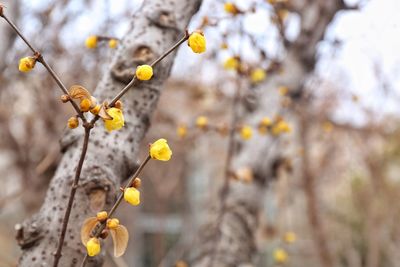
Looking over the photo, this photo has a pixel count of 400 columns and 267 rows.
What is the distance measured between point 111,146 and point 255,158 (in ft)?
4.10

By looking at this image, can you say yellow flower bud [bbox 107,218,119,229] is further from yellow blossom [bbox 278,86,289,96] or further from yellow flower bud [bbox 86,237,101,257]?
yellow blossom [bbox 278,86,289,96]

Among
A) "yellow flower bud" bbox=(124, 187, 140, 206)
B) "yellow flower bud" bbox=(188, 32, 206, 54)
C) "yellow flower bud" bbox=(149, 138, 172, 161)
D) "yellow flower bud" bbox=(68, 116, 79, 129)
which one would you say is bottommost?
"yellow flower bud" bbox=(124, 187, 140, 206)

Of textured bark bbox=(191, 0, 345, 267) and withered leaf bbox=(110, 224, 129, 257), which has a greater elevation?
withered leaf bbox=(110, 224, 129, 257)

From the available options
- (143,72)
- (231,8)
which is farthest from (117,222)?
(231,8)

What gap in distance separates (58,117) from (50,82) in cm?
41

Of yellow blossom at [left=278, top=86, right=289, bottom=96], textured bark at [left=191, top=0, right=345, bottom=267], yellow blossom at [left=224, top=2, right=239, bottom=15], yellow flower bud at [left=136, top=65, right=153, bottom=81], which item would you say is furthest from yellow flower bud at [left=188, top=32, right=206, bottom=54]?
yellow blossom at [left=278, top=86, right=289, bottom=96]

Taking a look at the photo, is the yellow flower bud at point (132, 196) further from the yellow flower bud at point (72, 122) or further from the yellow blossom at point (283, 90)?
the yellow blossom at point (283, 90)

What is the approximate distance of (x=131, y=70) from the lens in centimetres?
118

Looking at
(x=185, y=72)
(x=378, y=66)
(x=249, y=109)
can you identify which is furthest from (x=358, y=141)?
(x=249, y=109)

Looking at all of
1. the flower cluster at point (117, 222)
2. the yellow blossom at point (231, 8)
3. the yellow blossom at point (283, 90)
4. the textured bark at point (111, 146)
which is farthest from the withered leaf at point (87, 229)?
the yellow blossom at point (283, 90)

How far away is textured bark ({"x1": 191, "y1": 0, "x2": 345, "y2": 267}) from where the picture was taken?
80.2 inches

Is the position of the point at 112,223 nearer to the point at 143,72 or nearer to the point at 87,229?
the point at 87,229

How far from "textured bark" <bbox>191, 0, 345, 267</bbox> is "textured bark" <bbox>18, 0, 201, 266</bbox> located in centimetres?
90

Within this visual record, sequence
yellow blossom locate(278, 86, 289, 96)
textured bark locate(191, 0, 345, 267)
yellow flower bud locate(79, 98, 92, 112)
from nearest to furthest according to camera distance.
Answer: yellow flower bud locate(79, 98, 92, 112) → textured bark locate(191, 0, 345, 267) → yellow blossom locate(278, 86, 289, 96)
